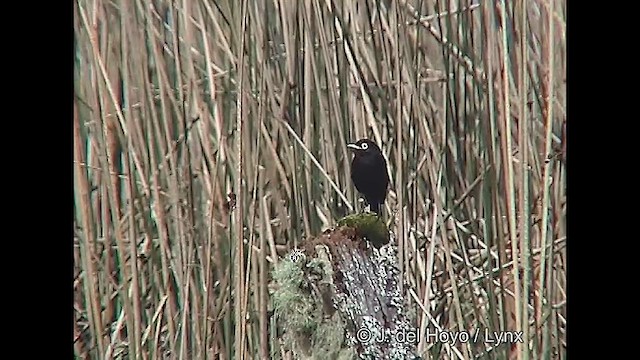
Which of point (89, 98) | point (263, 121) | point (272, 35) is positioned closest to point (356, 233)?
point (263, 121)

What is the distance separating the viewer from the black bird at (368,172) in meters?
1.30

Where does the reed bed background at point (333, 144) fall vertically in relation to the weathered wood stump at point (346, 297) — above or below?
above

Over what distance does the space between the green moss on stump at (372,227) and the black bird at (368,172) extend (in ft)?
0.05

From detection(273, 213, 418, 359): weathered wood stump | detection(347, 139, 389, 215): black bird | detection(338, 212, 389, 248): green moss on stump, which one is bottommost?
detection(273, 213, 418, 359): weathered wood stump

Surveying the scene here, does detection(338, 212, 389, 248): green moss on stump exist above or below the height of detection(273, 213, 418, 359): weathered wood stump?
above

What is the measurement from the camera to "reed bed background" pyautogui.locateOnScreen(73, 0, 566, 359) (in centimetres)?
131

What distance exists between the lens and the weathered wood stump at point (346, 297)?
130cm

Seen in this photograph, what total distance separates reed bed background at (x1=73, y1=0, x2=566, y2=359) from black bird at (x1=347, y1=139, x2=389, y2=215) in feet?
0.05

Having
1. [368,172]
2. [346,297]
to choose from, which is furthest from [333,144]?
[346,297]

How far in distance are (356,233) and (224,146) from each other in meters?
0.25

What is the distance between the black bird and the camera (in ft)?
4.27

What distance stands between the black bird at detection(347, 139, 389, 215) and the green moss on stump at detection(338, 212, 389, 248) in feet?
0.05

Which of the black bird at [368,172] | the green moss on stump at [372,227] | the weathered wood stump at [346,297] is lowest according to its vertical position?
the weathered wood stump at [346,297]

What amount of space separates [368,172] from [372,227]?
85 millimetres
